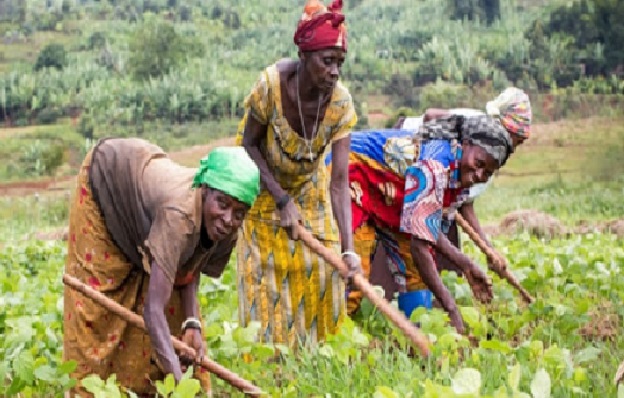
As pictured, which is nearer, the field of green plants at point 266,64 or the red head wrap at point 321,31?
the red head wrap at point 321,31

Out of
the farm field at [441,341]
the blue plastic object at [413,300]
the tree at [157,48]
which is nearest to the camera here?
the farm field at [441,341]

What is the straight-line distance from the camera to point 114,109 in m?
14.4

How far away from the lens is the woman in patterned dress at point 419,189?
178 inches

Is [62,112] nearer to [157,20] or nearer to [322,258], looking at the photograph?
[157,20]

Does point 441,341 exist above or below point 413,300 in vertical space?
above

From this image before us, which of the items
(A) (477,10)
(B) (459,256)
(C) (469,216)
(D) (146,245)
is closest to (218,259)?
(D) (146,245)

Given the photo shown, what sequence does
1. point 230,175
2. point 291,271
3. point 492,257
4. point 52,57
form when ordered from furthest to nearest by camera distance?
point 52,57, point 492,257, point 291,271, point 230,175

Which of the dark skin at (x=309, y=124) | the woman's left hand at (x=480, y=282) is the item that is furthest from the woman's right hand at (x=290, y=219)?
the woman's left hand at (x=480, y=282)

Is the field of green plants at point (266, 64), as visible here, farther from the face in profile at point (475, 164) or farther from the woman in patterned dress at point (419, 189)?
the face in profile at point (475, 164)

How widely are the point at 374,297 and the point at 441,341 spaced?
32cm

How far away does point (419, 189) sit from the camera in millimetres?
4582

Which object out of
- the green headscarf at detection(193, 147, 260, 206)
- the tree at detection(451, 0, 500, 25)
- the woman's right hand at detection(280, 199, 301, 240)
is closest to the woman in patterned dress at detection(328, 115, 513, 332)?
the woman's right hand at detection(280, 199, 301, 240)

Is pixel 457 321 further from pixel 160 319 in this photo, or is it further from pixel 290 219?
pixel 160 319

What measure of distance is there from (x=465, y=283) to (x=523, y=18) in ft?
33.9
